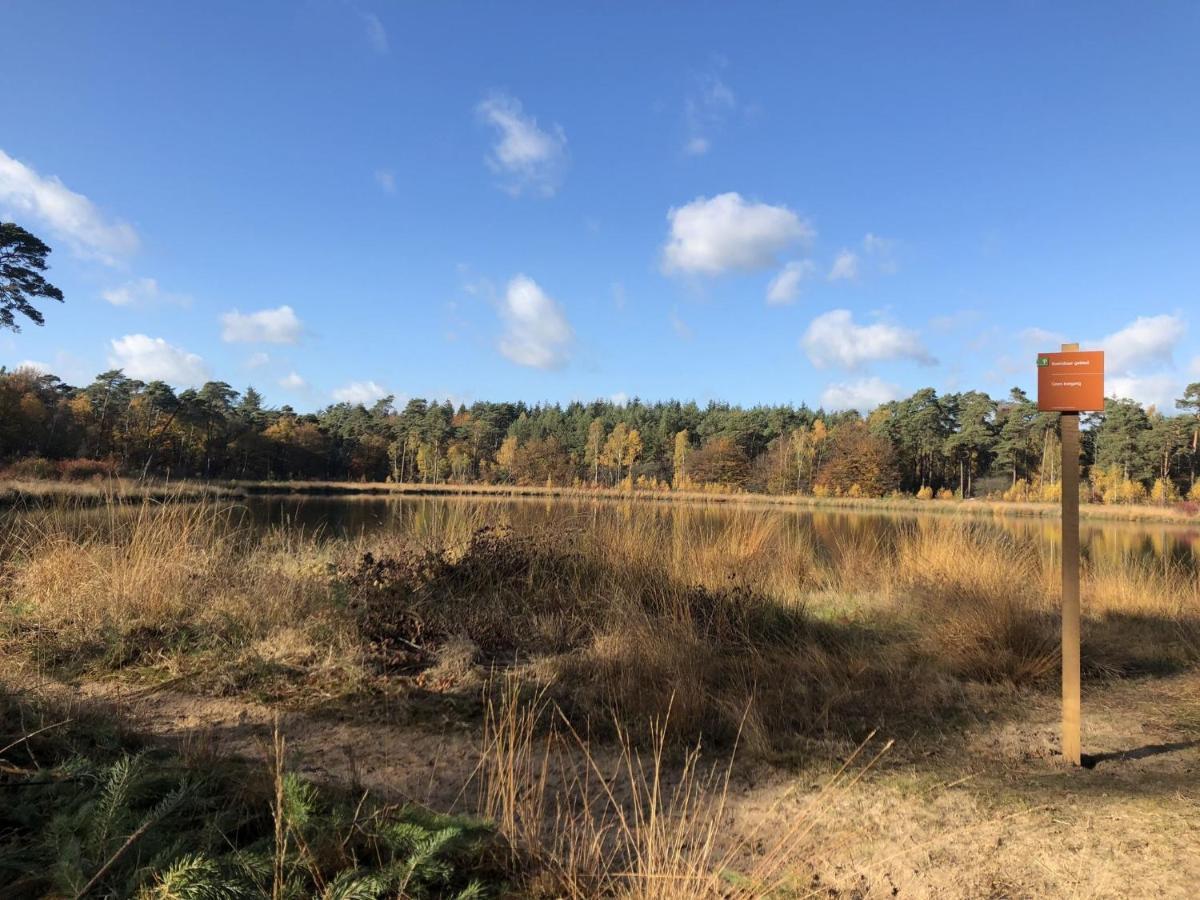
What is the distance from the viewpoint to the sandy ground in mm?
2266

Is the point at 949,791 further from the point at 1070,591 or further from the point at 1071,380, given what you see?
the point at 1071,380

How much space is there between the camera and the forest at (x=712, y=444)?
168ft

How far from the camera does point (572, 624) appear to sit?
5.52 metres

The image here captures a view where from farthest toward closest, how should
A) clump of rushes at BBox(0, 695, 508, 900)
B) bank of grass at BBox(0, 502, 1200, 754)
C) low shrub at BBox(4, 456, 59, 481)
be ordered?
low shrub at BBox(4, 456, 59, 481) → bank of grass at BBox(0, 502, 1200, 754) → clump of rushes at BBox(0, 695, 508, 900)

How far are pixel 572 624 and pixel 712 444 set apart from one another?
2599 inches

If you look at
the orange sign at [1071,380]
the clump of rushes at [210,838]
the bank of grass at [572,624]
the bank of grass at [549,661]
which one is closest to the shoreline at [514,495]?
the bank of grass at [549,661]

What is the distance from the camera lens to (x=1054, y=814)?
2.68 meters

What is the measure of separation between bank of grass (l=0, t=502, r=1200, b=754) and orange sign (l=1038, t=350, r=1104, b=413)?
6.28 ft

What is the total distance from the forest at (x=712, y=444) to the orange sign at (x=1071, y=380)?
38.6m

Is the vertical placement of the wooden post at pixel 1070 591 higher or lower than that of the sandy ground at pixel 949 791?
higher

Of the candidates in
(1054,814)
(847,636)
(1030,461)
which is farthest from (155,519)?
(1030,461)

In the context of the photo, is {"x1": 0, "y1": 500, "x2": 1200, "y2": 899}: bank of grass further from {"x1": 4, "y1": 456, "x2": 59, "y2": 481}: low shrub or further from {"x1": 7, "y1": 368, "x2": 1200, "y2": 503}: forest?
{"x1": 7, "y1": 368, "x2": 1200, "y2": 503}: forest

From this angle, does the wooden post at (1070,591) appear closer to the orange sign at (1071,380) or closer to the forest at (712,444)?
the orange sign at (1071,380)

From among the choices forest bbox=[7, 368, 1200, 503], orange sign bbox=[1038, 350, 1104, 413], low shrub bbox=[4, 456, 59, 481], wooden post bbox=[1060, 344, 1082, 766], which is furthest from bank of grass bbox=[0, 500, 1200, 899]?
forest bbox=[7, 368, 1200, 503]
